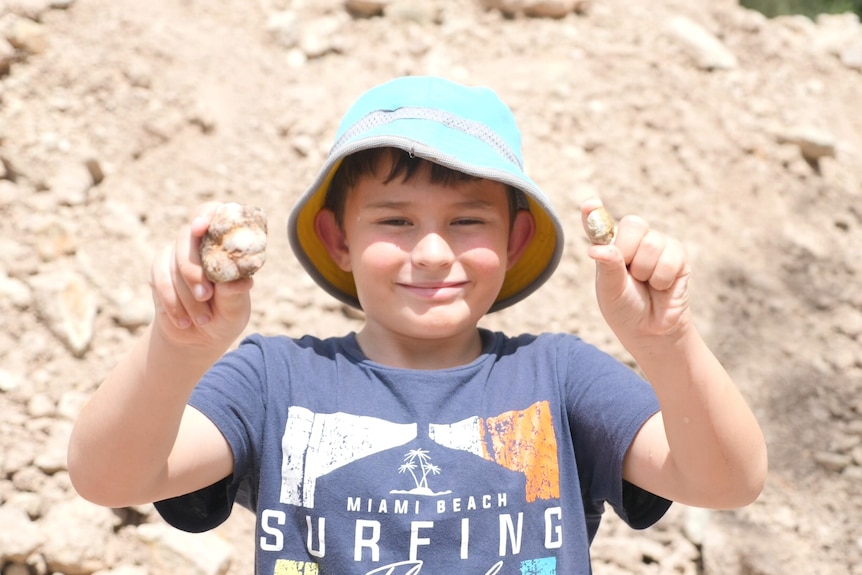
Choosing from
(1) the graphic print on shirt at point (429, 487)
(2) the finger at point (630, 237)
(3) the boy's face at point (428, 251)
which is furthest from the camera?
(3) the boy's face at point (428, 251)

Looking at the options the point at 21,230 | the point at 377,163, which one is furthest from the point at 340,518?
the point at 21,230

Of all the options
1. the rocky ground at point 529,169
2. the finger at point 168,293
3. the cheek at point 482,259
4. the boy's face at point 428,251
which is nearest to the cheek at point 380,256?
the boy's face at point 428,251

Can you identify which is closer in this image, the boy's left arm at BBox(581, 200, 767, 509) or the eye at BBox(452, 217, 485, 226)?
the boy's left arm at BBox(581, 200, 767, 509)

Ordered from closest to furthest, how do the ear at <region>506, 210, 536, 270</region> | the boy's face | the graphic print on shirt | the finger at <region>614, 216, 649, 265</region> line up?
the finger at <region>614, 216, 649, 265</region>
the graphic print on shirt
the boy's face
the ear at <region>506, 210, 536, 270</region>

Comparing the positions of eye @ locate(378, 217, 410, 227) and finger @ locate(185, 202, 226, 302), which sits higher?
finger @ locate(185, 202, 226, 302)

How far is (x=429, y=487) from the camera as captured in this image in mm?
1710

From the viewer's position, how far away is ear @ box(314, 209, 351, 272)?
204cm

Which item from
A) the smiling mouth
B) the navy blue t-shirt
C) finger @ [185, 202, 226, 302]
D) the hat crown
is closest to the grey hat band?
the hat crown

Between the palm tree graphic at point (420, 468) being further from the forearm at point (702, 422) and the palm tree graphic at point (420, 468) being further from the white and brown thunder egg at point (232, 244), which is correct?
the white and brown thunder egg at point (232, 244)

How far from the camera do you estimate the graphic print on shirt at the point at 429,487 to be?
5.55 ft

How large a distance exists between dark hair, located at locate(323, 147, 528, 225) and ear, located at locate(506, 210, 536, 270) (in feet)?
0.07

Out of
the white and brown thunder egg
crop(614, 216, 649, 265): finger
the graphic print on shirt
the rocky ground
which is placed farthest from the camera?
the rocky ground

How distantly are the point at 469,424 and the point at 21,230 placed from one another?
2.10 metres

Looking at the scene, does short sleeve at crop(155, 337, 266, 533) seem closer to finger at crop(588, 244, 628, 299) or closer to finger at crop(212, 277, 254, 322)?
finger at crop(212, 277, 254, 322)
